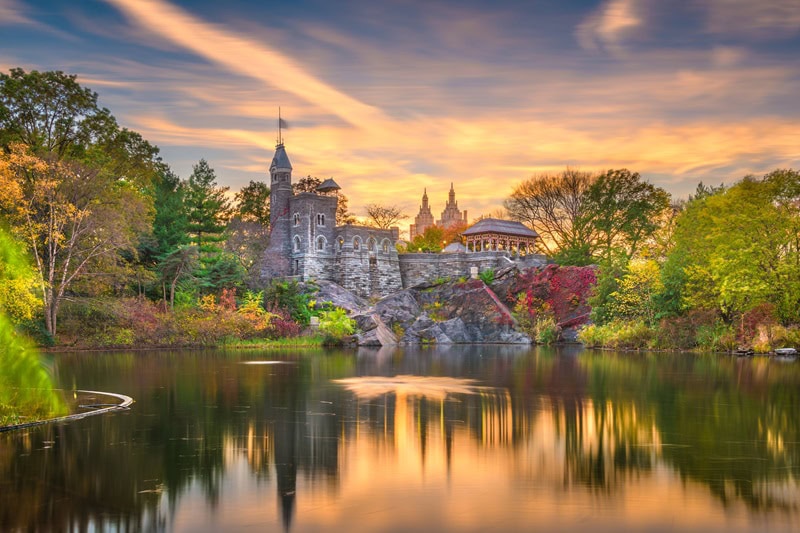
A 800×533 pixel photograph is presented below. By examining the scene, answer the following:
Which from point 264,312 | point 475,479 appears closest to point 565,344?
point 264,312

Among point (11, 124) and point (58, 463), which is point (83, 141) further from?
point (58, 463)

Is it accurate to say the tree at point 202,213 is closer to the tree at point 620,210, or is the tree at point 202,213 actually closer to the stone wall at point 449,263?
the stone wall at point 449,263

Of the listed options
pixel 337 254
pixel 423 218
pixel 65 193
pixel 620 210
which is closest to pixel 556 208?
pixel 620 210

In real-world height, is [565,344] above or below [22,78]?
below

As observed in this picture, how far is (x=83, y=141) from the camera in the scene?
4169cm

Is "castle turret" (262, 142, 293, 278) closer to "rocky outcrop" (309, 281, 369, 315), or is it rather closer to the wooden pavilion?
"rocky outcrop" (309, 281, 369, 315)

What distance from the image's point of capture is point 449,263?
63.3m

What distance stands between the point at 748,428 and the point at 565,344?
121 feet

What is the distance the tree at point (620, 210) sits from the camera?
214 ft

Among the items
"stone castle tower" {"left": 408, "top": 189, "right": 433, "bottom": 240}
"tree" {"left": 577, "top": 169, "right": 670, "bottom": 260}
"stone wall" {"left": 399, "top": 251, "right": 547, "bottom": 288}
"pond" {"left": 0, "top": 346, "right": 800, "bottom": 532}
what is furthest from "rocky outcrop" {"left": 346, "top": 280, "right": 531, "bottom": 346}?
"stone castle tower" {"left": 408, "top": 189, "right": 433, "bottom": 240}

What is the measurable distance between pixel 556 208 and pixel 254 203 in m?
30.4

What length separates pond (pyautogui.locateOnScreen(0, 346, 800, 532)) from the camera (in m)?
7.80

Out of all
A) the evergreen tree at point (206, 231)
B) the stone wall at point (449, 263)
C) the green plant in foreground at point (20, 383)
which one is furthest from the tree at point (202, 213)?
the green plant in foreground at point (20, 383)

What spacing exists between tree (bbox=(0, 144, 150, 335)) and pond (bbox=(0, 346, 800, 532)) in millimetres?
18844
